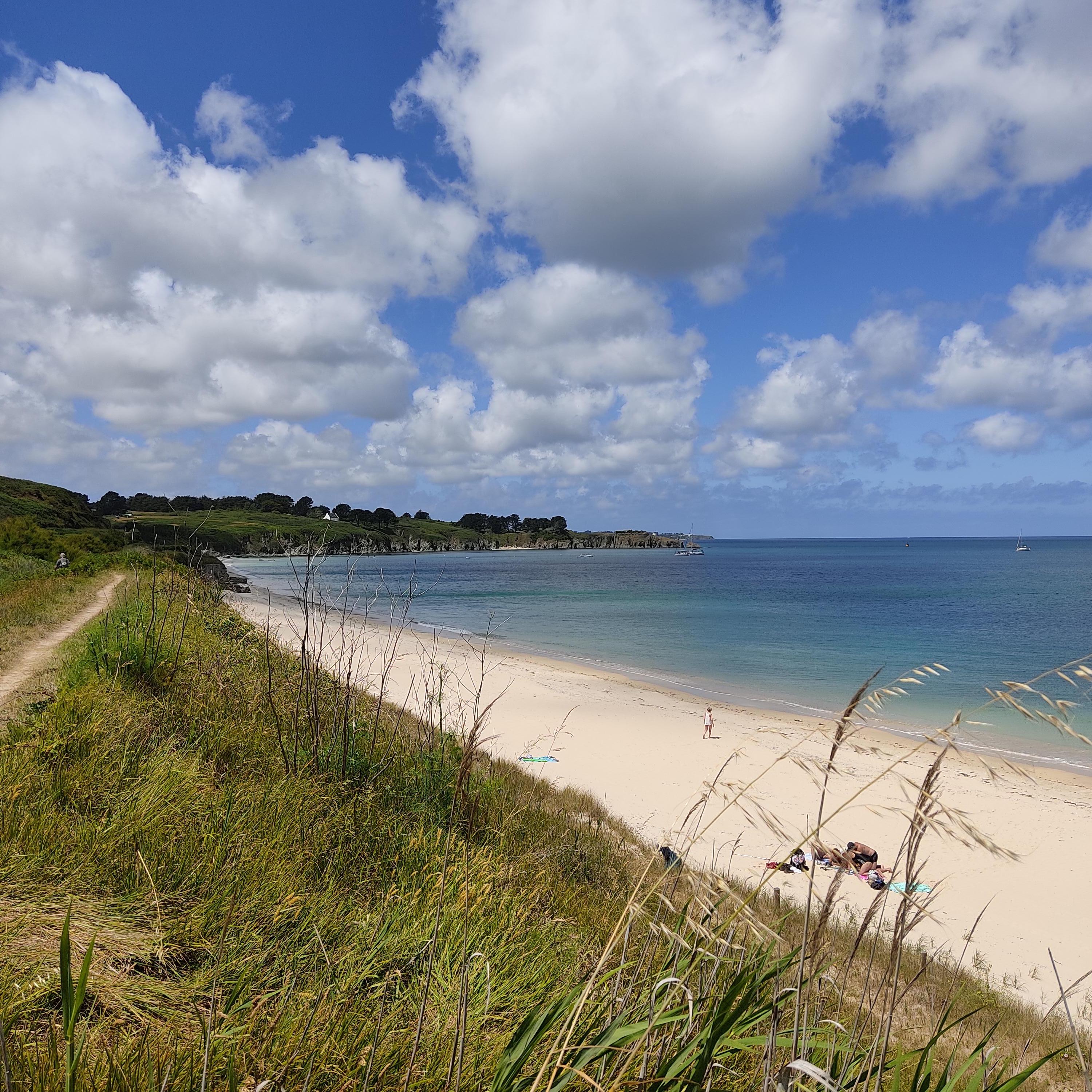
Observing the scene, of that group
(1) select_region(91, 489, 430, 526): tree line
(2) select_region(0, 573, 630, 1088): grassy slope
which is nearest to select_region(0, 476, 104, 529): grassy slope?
(1) select_region(91, 489, 430, 526): tree line

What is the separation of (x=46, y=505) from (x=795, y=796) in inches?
2298

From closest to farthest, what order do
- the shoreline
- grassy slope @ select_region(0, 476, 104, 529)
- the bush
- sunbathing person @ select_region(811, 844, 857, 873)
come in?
1. sunbathing person @ select_region(811, 844, 857, 873)
2. the shoreline
3. the bush
4. grassy slope @ select_region(0, 476, 104, 529)

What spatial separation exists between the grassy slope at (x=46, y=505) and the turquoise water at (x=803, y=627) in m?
16.5

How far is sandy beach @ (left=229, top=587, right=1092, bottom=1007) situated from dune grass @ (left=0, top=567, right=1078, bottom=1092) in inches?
24.2

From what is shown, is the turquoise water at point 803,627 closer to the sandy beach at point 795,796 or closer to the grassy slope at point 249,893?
the sandy beach at point 795,796

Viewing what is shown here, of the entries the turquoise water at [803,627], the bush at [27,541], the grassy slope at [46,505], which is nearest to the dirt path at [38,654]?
the turquoise water at [803,627]

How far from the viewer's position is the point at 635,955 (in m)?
3.90

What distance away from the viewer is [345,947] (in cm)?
A: 302

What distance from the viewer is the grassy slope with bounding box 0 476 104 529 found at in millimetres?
46875

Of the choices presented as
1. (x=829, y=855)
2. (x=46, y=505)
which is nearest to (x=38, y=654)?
(x=829, y=855)

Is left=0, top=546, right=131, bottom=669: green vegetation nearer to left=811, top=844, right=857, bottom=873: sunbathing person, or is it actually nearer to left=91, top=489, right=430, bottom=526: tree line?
left=91, top=489, right=430, bottom=526: tree line

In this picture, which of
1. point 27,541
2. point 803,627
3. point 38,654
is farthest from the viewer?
point 803,627

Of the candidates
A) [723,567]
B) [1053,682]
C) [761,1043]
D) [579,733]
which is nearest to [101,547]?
[579,733]

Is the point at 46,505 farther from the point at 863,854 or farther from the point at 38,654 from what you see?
the point at 863,854
